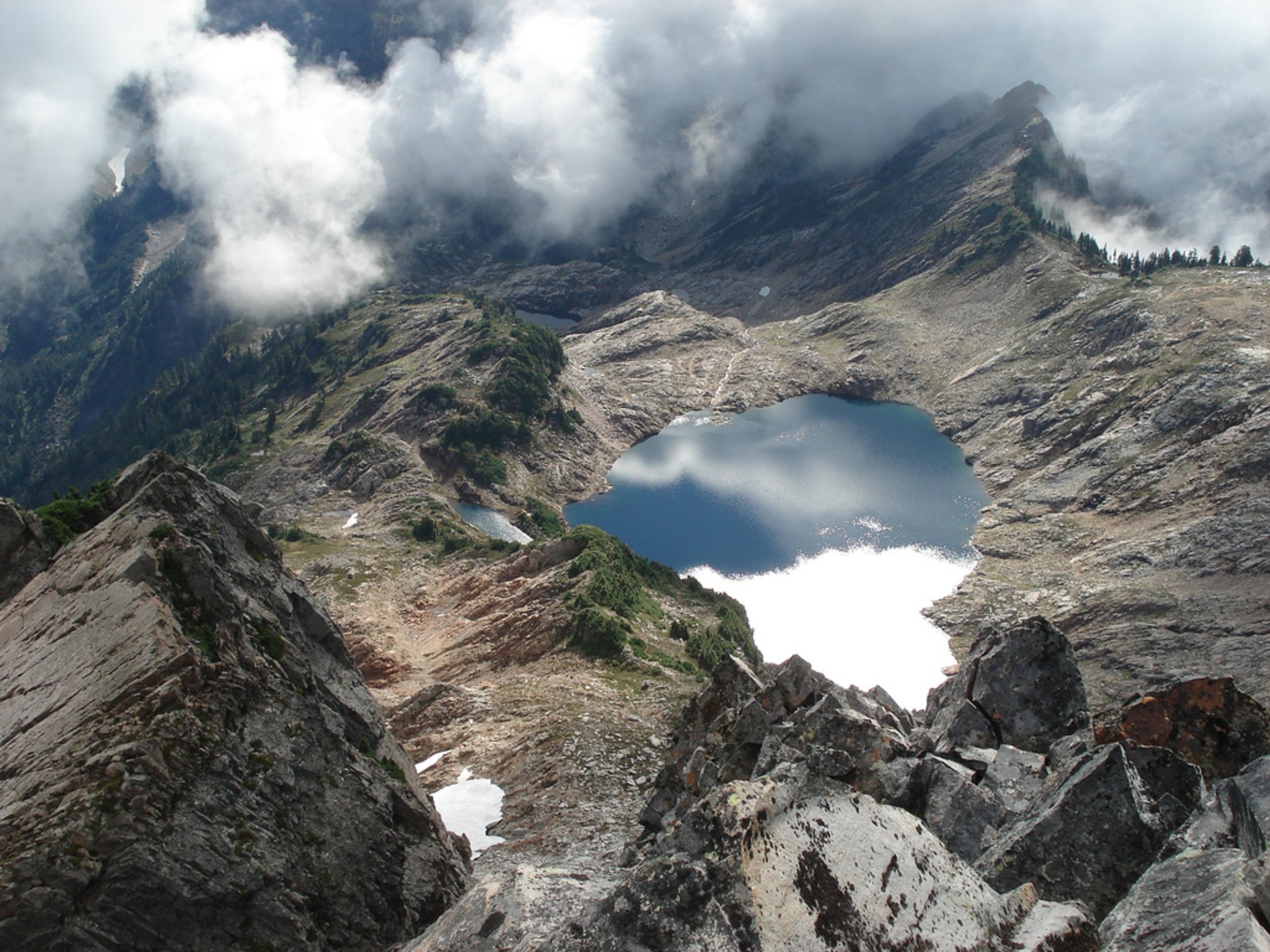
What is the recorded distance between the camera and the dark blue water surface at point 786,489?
102 m

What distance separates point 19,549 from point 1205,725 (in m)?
26.0

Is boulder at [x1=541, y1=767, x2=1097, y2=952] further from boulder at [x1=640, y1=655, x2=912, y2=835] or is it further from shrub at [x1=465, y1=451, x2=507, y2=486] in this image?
shrub at [x1=465, y1=451, x2=507, y2=486]

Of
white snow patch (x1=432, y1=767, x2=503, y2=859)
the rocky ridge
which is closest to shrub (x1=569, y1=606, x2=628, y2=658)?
white snow patch (x1=432, y1=767, x2=503, y2=859)

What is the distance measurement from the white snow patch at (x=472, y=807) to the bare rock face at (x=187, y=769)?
6.21 metres

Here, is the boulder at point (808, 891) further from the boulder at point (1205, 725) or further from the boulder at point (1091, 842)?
the boulder at point (1205, 725)

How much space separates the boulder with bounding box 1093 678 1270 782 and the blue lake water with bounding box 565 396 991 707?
183 ft

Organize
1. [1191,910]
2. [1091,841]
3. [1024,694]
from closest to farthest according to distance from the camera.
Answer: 1. [1191,910]
2. [1091,841]
3. [1024,694]

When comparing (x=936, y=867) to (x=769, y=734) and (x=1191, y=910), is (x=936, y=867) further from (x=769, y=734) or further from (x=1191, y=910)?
(x=769, y=734)

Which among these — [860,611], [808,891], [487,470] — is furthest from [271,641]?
[487,470]

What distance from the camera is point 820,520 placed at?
351 ft

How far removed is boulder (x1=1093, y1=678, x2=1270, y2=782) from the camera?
540 inches

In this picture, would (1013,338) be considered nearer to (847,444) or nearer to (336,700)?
(847,444)

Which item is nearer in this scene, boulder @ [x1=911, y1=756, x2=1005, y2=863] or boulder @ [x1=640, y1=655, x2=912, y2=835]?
boulder @ [x1=911, y1=756, x2=1005, y2=863]

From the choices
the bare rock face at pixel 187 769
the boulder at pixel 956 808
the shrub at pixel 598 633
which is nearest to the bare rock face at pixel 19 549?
the bare rock face at pixel 187 769
